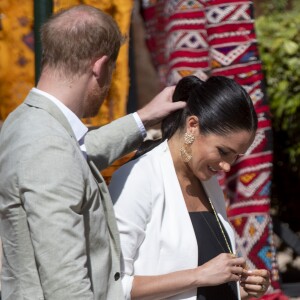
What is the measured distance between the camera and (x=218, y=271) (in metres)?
2.66

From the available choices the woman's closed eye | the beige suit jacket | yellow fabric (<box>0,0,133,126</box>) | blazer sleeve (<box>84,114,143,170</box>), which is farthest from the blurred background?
the beige suit jacket

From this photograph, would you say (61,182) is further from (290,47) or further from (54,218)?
(290,47)

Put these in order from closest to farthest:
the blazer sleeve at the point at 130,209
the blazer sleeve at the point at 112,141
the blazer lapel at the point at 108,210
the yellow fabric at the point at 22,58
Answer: the blazer lapel at the point at 108,210 < the blazer sleeve at the point at 130,209 < the blazer sleeve at the point at 112,141 < the yellow fabric at the point at 22,58

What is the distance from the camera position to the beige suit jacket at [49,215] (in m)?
2.19

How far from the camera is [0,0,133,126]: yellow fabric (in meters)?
3.92

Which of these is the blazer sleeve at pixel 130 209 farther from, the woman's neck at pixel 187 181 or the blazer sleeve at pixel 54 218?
the blazer sleeve at pixel 54 218

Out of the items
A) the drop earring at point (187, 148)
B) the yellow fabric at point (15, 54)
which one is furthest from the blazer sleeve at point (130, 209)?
the yellow fabric at point (15, 54)

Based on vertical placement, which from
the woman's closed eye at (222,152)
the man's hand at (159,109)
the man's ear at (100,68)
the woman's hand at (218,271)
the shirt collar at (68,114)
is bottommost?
the woman's hand at (218,271)

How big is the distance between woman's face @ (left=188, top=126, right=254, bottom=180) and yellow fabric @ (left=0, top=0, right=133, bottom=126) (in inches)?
45.8

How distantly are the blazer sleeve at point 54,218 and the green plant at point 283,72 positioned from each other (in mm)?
3022

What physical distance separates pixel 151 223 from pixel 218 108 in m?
0.42

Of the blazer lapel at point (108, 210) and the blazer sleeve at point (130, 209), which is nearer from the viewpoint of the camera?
the blazer lapel at point (108, 210)

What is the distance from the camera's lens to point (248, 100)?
2.81m

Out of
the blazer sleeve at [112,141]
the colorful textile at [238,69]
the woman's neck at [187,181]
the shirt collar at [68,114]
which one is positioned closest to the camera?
the shirt collar at [68,114]
